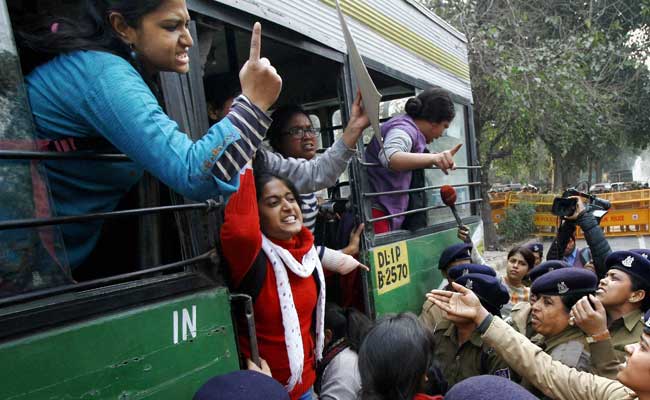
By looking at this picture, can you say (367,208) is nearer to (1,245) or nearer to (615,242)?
(1,245)

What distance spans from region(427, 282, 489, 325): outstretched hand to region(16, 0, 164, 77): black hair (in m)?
1.70

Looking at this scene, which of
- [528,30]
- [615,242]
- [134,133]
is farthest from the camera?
[615,242]

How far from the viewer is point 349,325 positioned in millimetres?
2562

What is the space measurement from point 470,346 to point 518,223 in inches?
481

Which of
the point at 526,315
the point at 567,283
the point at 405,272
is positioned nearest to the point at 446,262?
the point at 405,272

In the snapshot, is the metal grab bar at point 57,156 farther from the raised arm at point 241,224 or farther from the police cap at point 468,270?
the police cap at point 468,270

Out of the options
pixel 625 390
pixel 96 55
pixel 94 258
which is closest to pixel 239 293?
pixel 94 258

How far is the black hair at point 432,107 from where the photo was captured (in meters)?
3.22

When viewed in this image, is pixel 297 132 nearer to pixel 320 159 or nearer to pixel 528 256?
pixel 320 159

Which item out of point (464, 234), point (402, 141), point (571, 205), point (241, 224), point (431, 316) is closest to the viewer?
point (241, 224)

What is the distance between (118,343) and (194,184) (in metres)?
0.54

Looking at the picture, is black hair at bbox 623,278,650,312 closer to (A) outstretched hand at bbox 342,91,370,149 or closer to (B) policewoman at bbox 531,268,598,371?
(B) policewoman at bbox 531,268,598,371

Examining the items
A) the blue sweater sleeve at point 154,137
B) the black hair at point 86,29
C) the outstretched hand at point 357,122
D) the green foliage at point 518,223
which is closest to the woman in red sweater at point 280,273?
the outstretched hand at point 357,122

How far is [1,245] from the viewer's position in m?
1.13
